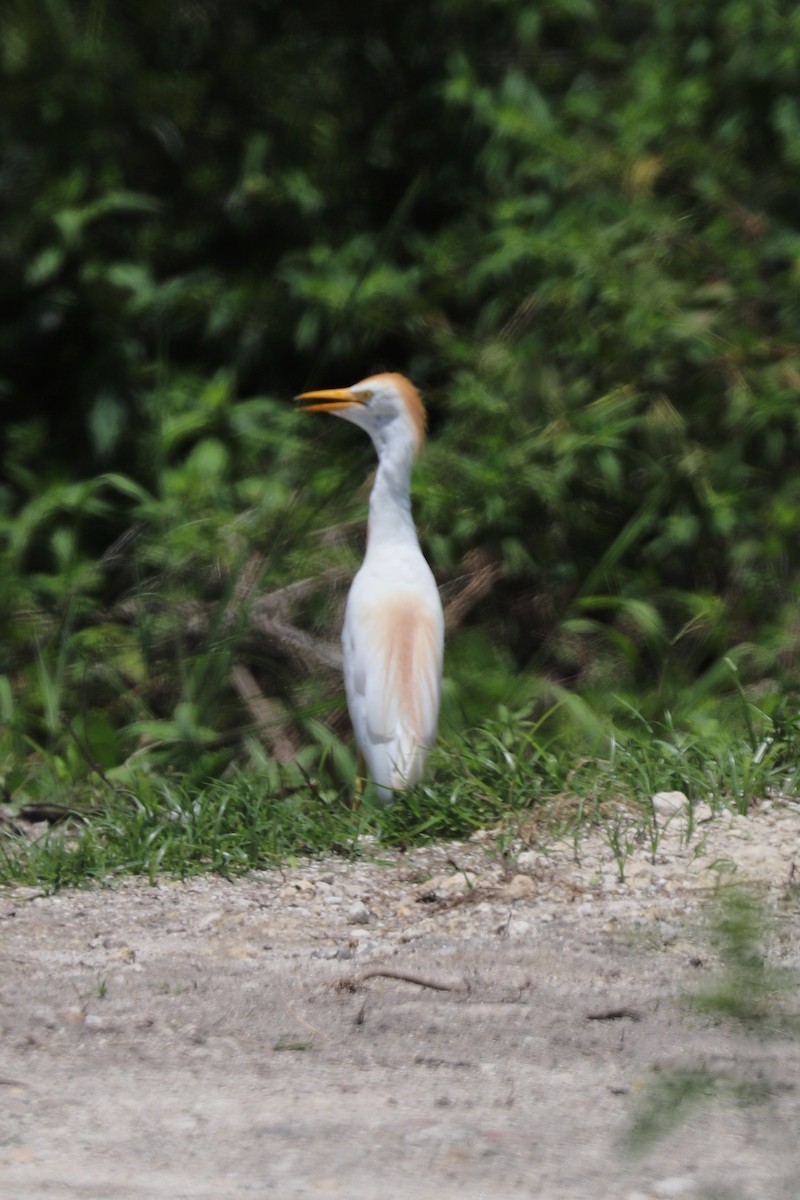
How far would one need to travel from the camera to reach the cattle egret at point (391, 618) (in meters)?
4.04

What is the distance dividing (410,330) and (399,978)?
3401 mm

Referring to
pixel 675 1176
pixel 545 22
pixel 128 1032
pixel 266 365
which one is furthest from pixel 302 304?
pixel 675 1176

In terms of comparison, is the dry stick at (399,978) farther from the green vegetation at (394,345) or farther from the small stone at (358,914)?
the green vegetation at (394,345)

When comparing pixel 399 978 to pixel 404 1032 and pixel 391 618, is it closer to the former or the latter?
pixel 404 1032

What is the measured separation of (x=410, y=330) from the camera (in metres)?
5.66

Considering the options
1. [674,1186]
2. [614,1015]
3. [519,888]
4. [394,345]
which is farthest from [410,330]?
[674,1186]

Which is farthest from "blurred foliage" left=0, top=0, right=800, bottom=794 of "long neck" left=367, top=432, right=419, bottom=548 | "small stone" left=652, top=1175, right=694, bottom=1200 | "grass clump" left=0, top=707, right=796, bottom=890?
"small stone" left=652, top=1175, right=694, bottom=1200

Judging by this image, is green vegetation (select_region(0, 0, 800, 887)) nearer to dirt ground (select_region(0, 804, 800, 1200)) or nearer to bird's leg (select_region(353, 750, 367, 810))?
bird's leg (select_region(353, 750, 367, 810))

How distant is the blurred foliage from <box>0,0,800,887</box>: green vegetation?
15 millimetres

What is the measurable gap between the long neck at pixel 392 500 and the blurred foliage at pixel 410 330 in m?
0.37

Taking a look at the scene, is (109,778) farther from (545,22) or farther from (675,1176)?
(545,22)

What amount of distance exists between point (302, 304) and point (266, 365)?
31cm

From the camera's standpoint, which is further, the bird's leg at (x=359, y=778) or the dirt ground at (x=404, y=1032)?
the bird's leg at (x=359, y=778)

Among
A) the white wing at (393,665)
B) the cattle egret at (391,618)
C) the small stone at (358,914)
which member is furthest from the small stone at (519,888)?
the white wing at (393,665)
